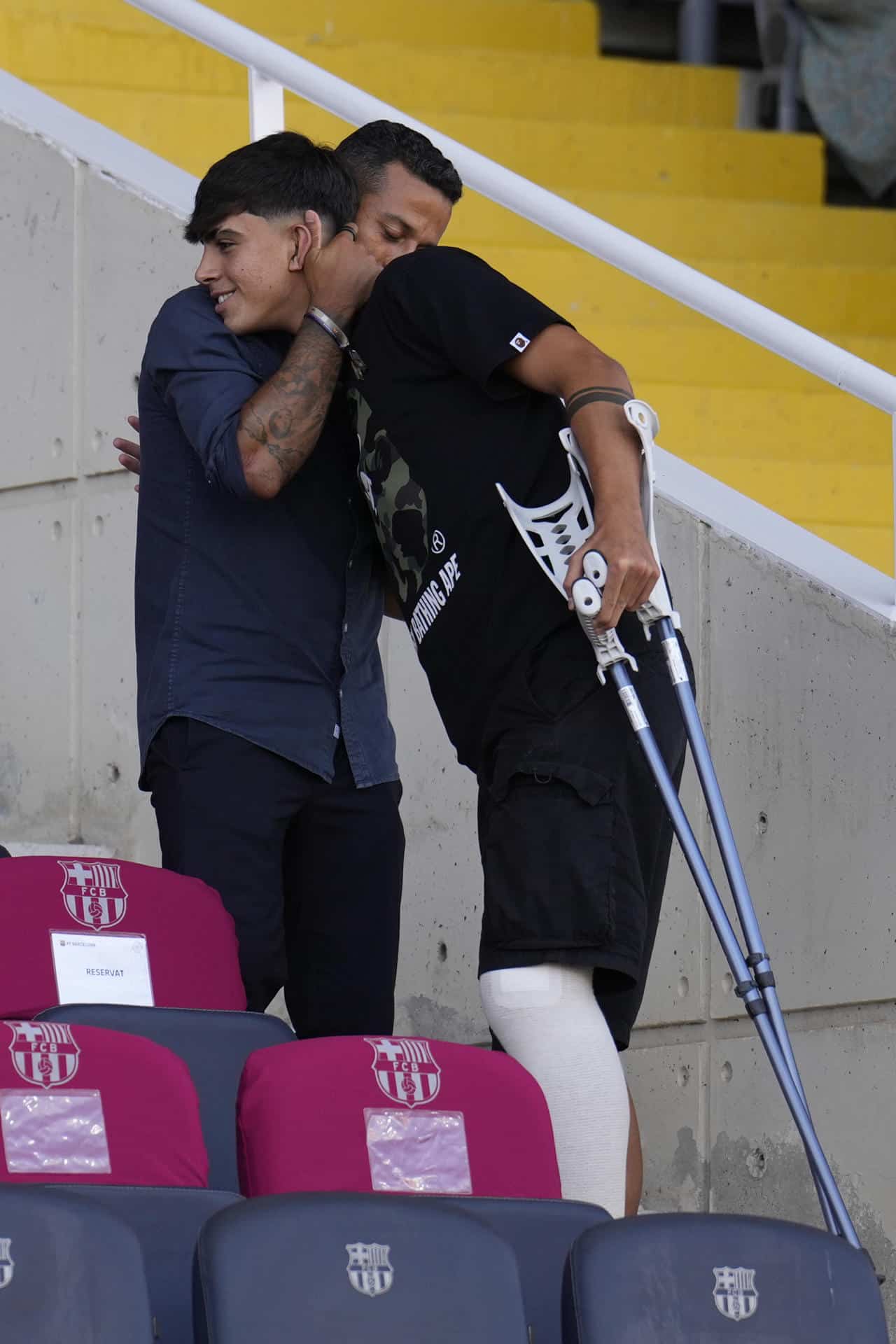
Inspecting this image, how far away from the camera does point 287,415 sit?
2809 mm

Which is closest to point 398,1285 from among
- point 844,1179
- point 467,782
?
point 844,1179

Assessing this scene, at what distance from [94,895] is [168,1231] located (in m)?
0.79

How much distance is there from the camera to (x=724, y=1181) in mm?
3688

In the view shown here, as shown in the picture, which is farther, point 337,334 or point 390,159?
point 390,159

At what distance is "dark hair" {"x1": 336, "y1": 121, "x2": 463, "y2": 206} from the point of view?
304 centimetres

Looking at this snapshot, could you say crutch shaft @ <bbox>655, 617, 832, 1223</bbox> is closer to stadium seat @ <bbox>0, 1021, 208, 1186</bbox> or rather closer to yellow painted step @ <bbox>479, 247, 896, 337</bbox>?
stadium seat @ <bbox>0, 1021, 208, 1186</bbox>

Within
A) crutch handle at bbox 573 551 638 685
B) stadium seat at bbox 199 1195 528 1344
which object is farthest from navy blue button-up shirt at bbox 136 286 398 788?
stadium seat at bbox 199 1195 528 1344

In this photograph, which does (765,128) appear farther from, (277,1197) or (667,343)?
(277,1197)

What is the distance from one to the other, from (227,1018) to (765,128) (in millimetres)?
4847

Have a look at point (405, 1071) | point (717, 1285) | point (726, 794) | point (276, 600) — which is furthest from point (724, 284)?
point (717, 1285)

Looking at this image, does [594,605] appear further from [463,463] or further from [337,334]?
[337,334]

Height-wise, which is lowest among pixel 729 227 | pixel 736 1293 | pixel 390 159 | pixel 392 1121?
pixel 736 1293

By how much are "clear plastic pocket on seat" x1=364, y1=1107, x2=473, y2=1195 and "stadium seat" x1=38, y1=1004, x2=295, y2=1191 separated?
0.25 meters

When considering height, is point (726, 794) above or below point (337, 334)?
below
